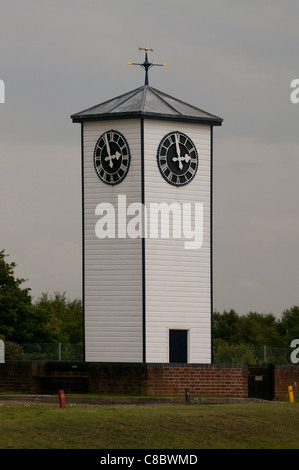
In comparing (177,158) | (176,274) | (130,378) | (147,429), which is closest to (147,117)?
(177,158)

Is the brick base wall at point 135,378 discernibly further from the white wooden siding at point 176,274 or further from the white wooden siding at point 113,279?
the white wooden siding at point 176,274

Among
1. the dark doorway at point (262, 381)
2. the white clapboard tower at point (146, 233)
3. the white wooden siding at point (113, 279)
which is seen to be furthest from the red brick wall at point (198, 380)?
the white wooden siding at point (113, 279)

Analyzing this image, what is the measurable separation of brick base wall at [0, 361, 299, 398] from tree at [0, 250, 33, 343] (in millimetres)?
28492

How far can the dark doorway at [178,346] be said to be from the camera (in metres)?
49.7

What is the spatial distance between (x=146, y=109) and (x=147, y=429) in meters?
18.3

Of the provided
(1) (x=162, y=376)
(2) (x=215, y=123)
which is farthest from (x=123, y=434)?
(2) (x=215, y=123)

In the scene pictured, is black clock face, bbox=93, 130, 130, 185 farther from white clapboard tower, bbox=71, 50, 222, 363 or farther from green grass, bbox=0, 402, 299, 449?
green grass, bbox=0, 402, 299, 449

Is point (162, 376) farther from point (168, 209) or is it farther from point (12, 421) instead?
point (12, 421)

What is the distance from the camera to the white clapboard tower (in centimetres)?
4919

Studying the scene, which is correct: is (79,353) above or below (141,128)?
below

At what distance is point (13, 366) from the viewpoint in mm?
48875
